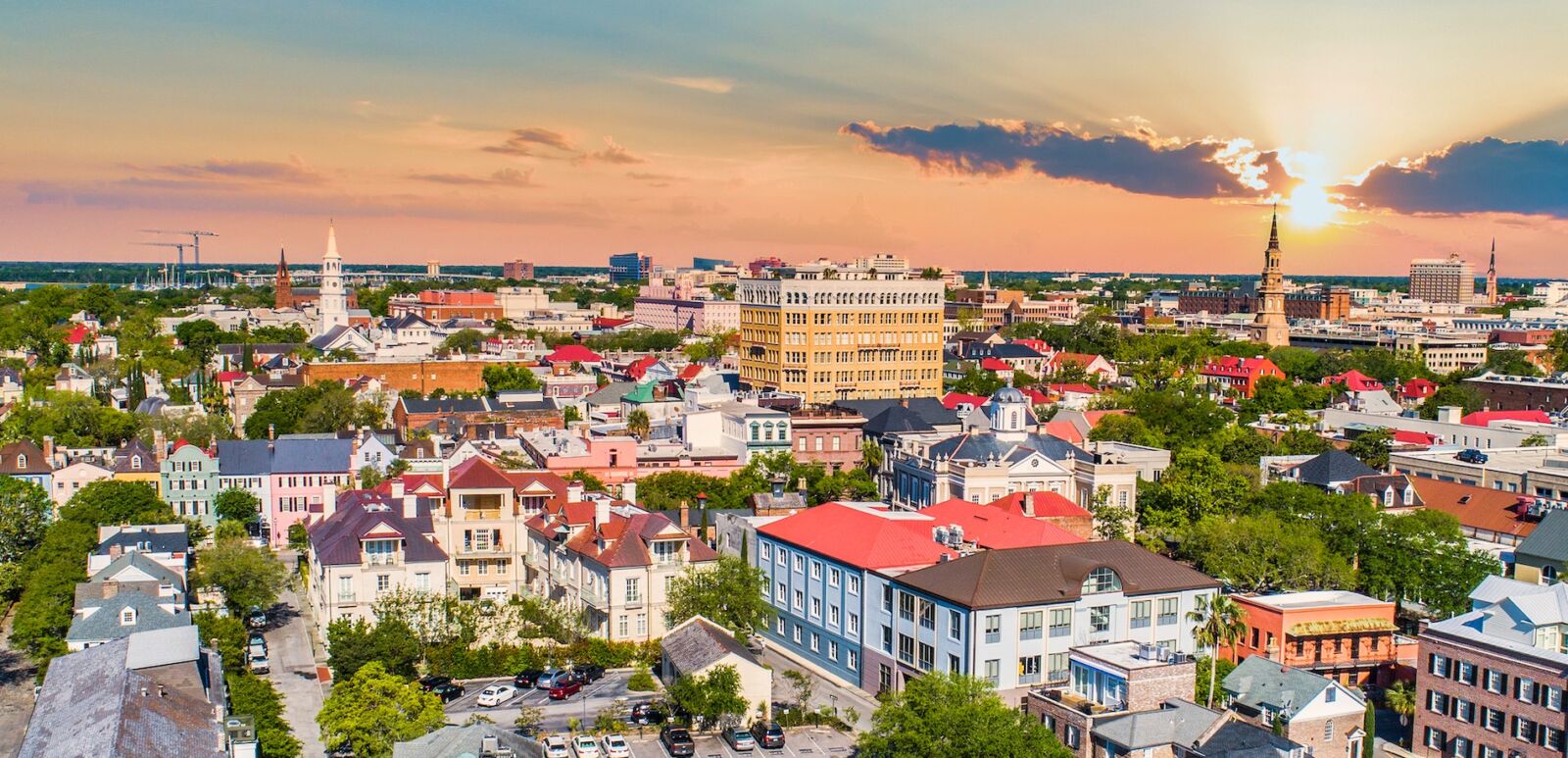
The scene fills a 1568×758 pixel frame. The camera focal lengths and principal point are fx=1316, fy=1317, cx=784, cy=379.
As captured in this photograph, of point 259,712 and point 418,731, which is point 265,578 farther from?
point 418,731

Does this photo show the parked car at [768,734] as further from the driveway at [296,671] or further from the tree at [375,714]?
the driveway at [296,671]

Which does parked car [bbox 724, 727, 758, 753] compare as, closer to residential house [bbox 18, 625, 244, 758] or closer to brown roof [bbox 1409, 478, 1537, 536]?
residential house [bbox 18, 625, 244, 758]

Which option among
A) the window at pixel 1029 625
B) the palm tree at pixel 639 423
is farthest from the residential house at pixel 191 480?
the window at pixel 1029 625

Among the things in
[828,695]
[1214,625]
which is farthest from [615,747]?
[1214,625]

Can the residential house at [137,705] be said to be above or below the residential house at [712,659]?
above

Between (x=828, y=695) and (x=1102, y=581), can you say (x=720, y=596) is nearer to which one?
(x=828, y=695)
